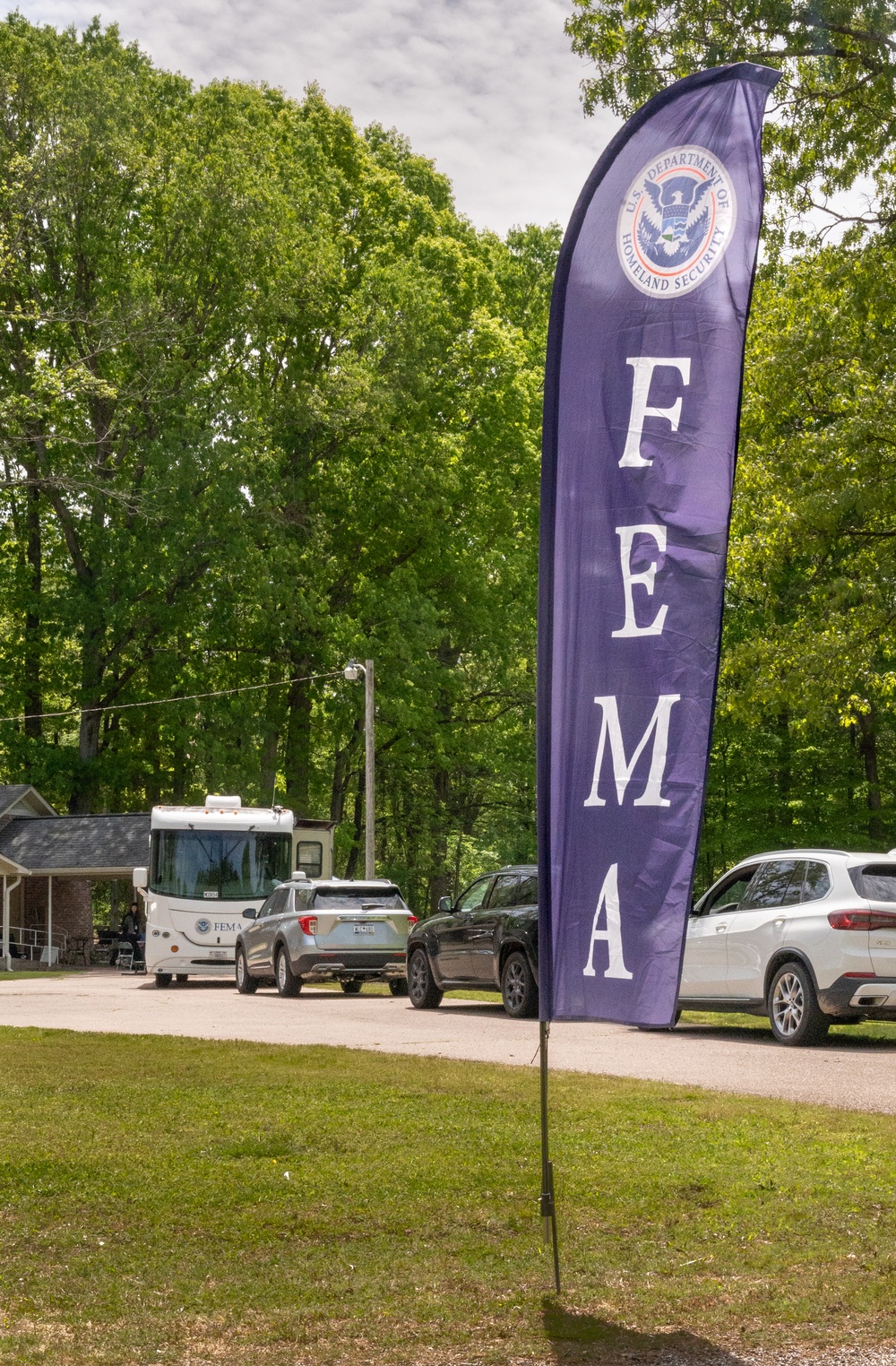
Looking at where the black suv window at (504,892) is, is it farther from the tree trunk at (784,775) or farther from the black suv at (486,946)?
the tree trunk at (784,775)

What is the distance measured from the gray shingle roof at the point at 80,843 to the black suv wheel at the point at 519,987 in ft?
74.1

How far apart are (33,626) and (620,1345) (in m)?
43.6

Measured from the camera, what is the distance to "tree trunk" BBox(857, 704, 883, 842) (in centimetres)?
4191

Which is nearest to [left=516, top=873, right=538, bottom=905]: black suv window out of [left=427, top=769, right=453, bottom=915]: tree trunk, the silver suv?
the silver suv

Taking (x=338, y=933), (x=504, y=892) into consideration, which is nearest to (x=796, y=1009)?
(x=504, y=892)

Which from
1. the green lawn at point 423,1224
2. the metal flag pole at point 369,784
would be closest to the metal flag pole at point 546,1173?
the green lawn at point 423,1224

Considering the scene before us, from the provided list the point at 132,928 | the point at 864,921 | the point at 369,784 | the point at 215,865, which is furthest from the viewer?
the point at 132,928

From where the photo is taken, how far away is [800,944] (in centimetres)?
1380

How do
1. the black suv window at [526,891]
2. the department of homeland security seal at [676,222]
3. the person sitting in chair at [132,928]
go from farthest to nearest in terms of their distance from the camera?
1. the person sitting in chair at [132,928]
2. the black suv window at [526,891]
3. the department of homeland security seal at [676,222]

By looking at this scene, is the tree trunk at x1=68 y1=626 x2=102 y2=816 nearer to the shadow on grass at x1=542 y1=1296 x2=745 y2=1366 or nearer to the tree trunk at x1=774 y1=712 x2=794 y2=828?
the tree trunk at x1=774 y1=712 x2=794 y2=828

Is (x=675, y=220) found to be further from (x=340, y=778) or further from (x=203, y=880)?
(x=340, y=778)

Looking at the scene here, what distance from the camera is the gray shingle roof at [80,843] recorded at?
40.3 metres

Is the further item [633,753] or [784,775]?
[784,775]

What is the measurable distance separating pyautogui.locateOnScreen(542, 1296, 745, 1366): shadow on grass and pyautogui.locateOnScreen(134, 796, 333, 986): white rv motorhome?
76.6ft
